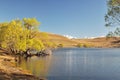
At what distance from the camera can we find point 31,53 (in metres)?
97.6

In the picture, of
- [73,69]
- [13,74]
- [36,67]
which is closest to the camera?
[13,74]

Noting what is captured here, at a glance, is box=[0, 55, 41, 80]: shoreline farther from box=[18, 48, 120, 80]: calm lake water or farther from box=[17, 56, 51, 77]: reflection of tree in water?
box=[17, 56, 51, 77]: reflection of tree in water

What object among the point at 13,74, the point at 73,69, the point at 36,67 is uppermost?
the point at 13,74

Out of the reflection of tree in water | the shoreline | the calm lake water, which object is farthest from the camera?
the reflection of tree in water

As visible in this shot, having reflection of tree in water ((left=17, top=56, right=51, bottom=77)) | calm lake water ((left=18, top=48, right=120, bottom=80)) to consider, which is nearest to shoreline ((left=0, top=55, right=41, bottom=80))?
calm lake water ((left=18, top=48, right=120, bottom=80))

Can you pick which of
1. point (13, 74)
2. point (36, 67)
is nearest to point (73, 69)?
point (36, 67)

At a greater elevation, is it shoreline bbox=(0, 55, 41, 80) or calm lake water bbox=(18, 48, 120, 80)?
shoreline bbox=(0, 55, 41, 80)

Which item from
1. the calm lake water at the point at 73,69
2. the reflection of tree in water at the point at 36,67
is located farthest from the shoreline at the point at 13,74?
the reflection of tree in water at the point at 36,67

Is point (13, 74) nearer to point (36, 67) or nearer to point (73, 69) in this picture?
point (36, 67)

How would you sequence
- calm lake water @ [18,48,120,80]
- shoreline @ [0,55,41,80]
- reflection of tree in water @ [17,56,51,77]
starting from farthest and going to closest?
reflection of tree in water @ [17,56,51,77], calm lake water @ [18,48,120,80], shoreline @ [0,55,41,80]

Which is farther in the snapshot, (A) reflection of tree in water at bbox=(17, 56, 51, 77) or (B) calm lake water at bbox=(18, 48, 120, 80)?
(A) reflection of tree in water at bbox=(17, 56, 51, 77)

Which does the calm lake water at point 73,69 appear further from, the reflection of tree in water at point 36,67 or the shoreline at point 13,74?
the shoreline at point 13,74

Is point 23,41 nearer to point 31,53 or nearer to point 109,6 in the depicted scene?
point 31,53

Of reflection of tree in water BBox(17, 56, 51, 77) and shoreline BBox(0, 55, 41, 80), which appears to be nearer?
shoreline BBox(0, 55, 41, 80)
